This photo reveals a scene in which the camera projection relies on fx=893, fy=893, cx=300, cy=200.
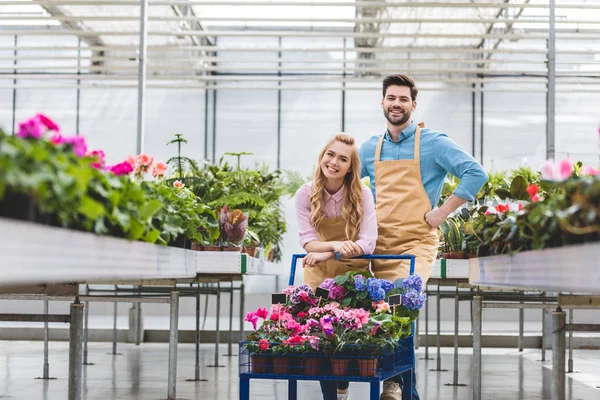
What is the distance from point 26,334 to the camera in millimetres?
10070

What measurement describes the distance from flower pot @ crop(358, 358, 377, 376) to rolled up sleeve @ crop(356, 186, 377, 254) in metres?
0.77

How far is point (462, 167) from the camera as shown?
13.7ft

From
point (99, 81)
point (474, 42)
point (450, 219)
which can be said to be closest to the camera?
point (450, 219)

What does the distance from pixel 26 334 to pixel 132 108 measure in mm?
7170

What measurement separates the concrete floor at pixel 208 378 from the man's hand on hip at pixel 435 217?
5.77 ft

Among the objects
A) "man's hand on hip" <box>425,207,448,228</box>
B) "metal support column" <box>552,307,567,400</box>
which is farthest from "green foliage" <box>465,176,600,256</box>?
"man's hand on hip" <box>425,207,448,228</box>

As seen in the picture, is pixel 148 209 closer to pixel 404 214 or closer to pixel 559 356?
pixel 559 356

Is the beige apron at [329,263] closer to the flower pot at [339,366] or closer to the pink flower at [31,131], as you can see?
the flower pot at [339,366]

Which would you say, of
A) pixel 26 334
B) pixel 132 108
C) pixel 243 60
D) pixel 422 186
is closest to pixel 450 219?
pixel 422 186

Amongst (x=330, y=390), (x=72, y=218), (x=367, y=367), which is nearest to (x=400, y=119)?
(x=330, y=390)

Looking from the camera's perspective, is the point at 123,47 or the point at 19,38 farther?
the point at 19,38

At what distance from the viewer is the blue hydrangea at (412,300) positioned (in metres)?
3.49

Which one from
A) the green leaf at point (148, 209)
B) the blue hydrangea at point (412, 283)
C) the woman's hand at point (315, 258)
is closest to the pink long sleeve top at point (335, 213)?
the woman's hand at point (315, 258)

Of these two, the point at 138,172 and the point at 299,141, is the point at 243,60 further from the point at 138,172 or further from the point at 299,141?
the point at 138,172
